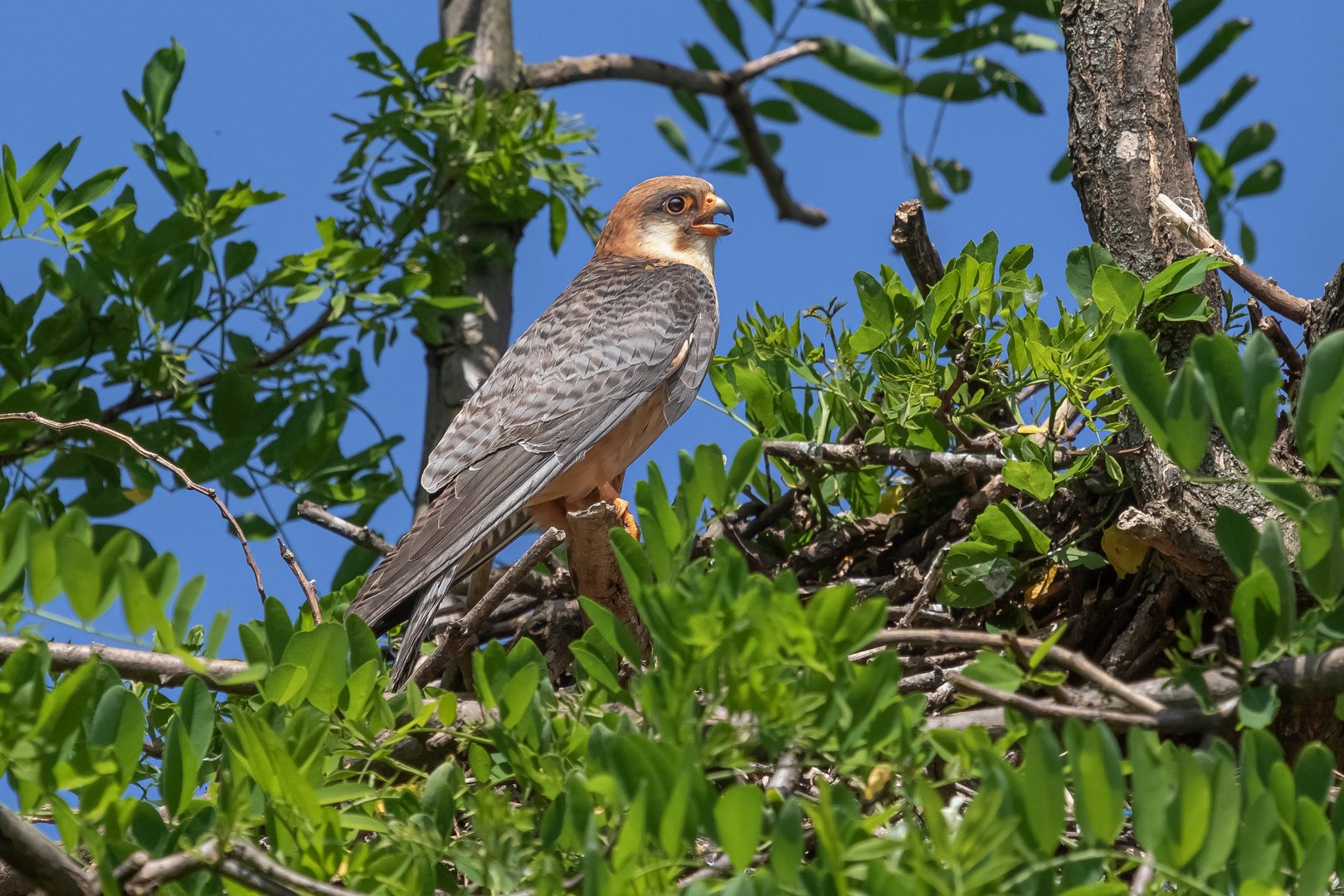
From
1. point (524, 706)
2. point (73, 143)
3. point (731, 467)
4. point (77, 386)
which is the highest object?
point (73, 143)

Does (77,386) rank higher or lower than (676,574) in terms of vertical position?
higher

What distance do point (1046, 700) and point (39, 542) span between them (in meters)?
1.51

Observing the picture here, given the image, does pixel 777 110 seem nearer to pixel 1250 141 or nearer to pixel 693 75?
pixel 693 75

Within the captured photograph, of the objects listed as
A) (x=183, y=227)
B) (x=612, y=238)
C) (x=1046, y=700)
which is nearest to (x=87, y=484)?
(x=183, y=227)

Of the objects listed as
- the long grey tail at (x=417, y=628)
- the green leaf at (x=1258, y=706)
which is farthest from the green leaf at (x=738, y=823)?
the long grey tail at (x=417, y=628)

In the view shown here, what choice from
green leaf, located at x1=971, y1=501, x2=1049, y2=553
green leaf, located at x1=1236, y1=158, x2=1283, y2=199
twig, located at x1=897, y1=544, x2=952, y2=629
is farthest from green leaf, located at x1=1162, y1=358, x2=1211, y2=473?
green leaf, located at x1=1236, y1=158, x2=1283, y2=199

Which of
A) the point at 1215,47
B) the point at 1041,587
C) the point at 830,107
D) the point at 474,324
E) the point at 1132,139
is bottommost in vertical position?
the point at 1041,587

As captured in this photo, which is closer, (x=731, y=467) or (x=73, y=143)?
(x=731, y=467)

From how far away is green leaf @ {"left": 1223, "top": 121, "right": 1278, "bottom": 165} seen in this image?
4.96 meters

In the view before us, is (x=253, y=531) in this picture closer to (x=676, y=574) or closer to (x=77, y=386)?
(x=77, y=386)

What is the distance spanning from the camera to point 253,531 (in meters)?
4.71

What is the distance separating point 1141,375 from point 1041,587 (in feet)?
6.26

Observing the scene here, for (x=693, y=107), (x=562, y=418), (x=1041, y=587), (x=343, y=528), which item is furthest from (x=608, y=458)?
(x=693, y=107)

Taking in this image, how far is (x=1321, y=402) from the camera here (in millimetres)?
1690
